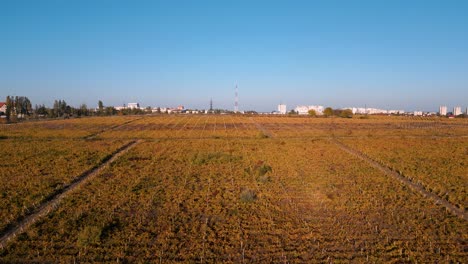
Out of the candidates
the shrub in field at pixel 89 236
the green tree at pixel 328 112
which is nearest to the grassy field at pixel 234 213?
the shrub in field at pixel 89 236

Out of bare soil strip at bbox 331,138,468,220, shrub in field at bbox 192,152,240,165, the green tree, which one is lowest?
bare soil strip at bbox 331,138,468,220

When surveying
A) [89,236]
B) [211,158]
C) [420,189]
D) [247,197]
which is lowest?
[420,189]

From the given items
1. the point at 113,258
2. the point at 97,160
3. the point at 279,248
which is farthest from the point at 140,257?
the point at 97,160

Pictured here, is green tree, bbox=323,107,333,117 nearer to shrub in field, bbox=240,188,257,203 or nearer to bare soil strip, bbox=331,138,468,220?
bare soil strip, bbox=331,138,468,220

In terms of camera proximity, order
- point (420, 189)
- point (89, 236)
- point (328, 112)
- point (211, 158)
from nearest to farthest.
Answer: point (89, 236)
point (420, 189)
point (211, 158)
point (328, 112)

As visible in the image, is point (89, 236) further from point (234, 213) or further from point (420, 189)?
point (420, 189)

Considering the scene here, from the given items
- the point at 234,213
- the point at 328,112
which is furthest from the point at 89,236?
the point at 328,112

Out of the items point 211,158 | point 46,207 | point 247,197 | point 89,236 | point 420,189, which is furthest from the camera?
point 211,158

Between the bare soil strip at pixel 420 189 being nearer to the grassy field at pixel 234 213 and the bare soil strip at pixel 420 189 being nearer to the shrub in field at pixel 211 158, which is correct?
the grassy field at pixel 234 213

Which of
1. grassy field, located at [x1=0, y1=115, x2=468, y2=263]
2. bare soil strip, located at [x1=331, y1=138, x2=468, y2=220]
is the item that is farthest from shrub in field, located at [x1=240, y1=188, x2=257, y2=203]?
bare soil strip, located at [x1=331, y1=138, x2=468, y2=220]

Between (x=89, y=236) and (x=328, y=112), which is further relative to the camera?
(x=328, y=112)

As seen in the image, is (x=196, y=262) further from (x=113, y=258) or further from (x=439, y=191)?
(x=439, y=191)

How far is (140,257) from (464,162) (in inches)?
1014

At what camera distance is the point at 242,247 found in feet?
31.5
